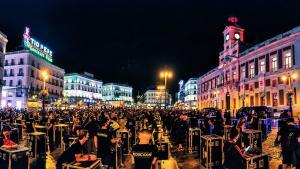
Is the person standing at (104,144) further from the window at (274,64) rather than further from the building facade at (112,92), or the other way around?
the building facade at (112,92)

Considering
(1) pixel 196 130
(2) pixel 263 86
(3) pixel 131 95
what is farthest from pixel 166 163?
(3) pixel 131 95

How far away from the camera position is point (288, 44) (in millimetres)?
41344

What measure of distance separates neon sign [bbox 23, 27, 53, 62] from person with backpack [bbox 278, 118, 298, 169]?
69973mm

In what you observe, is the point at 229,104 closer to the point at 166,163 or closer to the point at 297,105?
the point at 297,105

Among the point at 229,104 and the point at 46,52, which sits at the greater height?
the point at 46,52

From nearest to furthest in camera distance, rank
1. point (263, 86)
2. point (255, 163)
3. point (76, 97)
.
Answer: point (255, 163) < point (263, 86) < point (76, 97)

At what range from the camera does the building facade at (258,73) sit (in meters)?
40.0

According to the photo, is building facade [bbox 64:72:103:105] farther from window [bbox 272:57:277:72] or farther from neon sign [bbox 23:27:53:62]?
window [bbox 272:57:277:72]

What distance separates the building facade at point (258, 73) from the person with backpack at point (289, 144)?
19996mm

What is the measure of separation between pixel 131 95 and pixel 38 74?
112283 millimetres

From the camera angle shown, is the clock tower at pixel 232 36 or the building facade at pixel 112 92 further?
the building facade at pixel 112 92

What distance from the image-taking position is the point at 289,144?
952 cm

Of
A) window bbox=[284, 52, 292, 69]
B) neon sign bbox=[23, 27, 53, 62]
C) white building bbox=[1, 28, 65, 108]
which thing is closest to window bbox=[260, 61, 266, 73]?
window bbox=[284, 52, 292, 69]

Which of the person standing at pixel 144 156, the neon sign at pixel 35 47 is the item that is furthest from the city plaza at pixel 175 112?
the person standing at pixel 144 156
